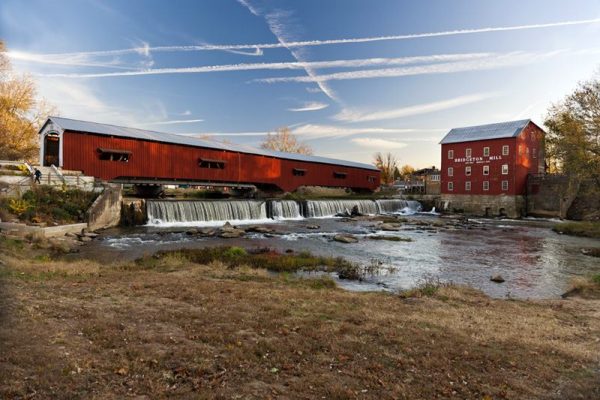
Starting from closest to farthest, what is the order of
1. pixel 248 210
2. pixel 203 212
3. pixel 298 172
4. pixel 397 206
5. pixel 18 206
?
pixel 18 206 < pixel 203 212 < pixel 248 210 < pixel 397 206 < pixel 298 172

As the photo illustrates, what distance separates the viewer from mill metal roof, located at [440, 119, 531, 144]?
4134 cm

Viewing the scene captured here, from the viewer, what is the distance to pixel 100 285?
7945mm

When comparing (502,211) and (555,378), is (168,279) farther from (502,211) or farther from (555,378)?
(502,211)

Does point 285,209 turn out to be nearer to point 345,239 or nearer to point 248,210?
point 248,210

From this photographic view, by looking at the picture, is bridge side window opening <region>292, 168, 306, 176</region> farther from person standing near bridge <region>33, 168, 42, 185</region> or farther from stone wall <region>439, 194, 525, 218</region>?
person standing near bridge <region>33, 168, 42, 185</region>

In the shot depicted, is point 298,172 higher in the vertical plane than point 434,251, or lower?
higher

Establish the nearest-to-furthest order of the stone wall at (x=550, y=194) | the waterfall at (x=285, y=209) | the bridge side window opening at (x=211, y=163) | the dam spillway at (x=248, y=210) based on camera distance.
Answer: the dam spillway at (x=248, y=210) → the waterfall at (x=285, y=209) → the bridge side window opening at (x=211, y=163) → the stone wall at (x=550, y=194)

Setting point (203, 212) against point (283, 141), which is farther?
point (283, 141)

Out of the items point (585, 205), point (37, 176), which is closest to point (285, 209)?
point (37, 176)

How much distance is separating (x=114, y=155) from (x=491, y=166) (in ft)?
129

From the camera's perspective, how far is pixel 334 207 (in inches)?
1480

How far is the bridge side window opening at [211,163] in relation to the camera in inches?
1342

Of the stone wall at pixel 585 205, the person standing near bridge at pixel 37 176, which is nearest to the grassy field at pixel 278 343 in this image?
the person standing near bridge at pixel 37 176

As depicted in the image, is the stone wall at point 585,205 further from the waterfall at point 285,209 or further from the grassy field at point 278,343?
the grassy field at point 278,343
